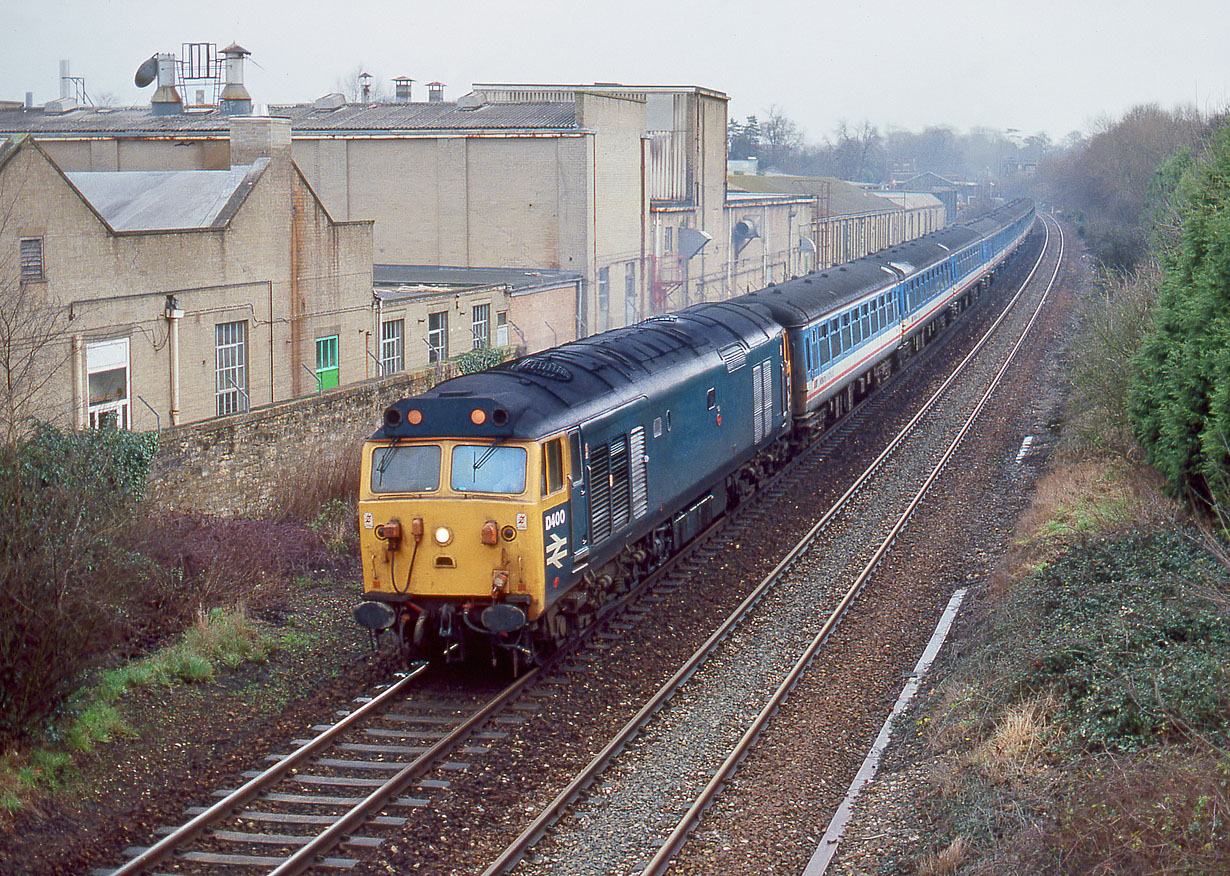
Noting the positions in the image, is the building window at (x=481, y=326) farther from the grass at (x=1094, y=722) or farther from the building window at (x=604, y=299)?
the grass at (x=1094, y=722)

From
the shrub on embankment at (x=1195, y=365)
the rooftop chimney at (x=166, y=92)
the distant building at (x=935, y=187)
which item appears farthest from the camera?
the distant building at (x=935, y=187)

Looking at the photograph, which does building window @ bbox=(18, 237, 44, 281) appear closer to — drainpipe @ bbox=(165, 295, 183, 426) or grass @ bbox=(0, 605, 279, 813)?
drainpipe @ bbox=(165, 295, 183, 426)

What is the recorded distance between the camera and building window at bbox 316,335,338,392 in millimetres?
26141

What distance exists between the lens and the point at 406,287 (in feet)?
108

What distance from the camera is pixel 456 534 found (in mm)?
11648

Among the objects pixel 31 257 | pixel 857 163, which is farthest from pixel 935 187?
pixel 31 257

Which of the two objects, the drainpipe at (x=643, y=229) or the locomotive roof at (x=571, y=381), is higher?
the drainpipe at (x=643, y=229)

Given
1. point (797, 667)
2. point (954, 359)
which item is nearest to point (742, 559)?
point (797, 667)

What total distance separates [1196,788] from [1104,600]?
16.3ft

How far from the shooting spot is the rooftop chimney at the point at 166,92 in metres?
35.1

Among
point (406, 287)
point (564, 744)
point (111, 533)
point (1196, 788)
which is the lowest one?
point (564, 744)

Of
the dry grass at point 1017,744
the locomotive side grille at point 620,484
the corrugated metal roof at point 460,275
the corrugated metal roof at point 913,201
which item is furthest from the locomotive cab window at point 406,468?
the corrugated metal roof at point 913,201

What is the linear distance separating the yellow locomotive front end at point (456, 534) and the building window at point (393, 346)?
16276 mm

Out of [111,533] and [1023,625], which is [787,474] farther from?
[111,533]
